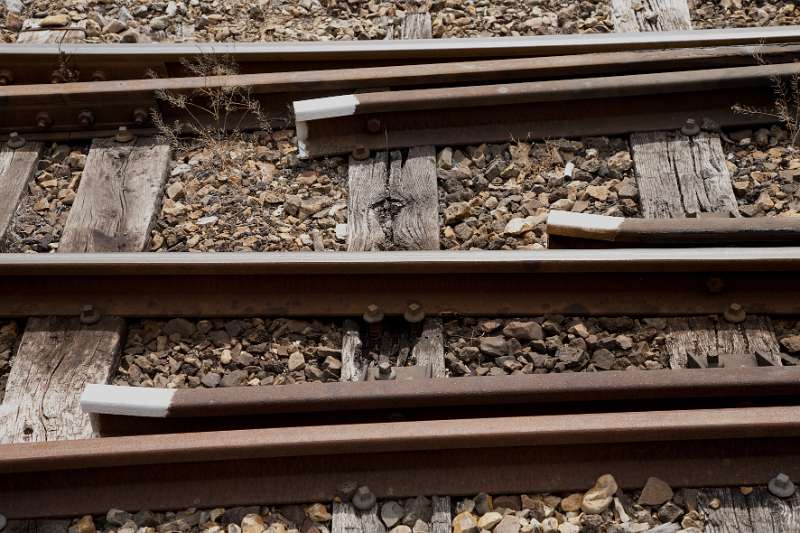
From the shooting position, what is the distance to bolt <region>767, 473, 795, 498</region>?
3855 mm

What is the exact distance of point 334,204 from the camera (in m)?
5.46

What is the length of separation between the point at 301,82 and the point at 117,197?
1142 millimetres

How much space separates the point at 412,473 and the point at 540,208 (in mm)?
1766

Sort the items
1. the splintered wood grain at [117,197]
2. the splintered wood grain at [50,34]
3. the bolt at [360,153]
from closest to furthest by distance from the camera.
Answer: the splintered wood grain at [117,197]
the bolt at [360,153]
the splintered wood grain at [50,34]

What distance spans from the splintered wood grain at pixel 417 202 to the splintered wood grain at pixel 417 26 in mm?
1067

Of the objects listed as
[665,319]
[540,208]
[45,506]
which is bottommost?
[45,506]

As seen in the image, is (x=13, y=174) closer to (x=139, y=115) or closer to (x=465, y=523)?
(x=139, y=115)

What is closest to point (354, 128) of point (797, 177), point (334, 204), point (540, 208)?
point (334, 204)

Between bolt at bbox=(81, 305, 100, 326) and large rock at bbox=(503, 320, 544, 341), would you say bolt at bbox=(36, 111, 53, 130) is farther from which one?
large rock at bbox=(503, 320, 544, 341)

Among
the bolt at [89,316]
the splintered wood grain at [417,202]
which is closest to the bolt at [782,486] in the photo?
the splintered wood grain at [417,202]

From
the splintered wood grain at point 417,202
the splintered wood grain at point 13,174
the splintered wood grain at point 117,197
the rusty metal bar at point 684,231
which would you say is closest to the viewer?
the rusty metal bar at point 684,231

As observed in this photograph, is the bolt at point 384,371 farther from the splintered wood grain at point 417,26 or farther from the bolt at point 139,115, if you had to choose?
the splintered wood grain at point 417,26

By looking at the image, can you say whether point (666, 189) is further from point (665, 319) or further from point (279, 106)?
point (279, 106)

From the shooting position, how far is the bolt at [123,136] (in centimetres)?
591
